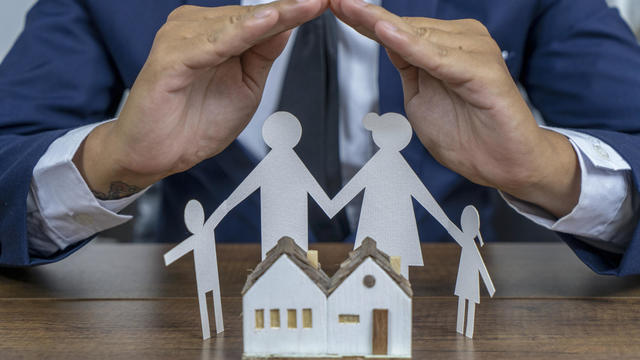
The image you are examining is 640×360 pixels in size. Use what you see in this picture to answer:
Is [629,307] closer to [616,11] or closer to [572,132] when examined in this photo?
[572,132]

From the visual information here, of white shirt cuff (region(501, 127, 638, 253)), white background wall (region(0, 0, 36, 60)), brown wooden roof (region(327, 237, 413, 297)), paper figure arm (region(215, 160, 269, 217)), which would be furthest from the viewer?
white background wall (region(0, 0, 36, 60))

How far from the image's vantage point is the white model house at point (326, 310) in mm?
512

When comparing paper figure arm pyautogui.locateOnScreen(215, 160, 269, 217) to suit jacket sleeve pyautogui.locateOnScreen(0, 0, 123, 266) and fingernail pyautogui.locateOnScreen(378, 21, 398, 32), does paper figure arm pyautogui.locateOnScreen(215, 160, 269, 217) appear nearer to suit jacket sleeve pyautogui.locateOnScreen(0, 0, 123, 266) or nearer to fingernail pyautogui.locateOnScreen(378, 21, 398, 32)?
fingernail pyautogui.locateOnScreen(378, 21, 398, 32)

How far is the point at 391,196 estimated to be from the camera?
0.63 metres

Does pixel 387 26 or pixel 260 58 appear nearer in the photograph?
pixel 387 26

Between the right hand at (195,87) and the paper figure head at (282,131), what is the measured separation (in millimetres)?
83

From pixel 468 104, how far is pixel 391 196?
0.13 m

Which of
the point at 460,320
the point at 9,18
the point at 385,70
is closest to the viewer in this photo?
the point at 460,320

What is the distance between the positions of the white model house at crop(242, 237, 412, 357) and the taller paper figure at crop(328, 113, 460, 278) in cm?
10

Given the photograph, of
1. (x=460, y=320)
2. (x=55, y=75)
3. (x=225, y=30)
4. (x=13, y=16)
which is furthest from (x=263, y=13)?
(x=13, y=16)

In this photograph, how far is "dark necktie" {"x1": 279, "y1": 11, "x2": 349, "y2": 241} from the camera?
1108 millimetres

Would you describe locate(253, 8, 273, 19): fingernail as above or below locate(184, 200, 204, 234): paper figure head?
above

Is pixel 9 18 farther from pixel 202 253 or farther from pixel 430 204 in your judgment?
pixel 430 204

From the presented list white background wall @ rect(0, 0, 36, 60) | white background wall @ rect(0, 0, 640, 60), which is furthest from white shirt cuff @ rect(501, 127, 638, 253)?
white background wall @ rect(0, 0, 36, 60)
